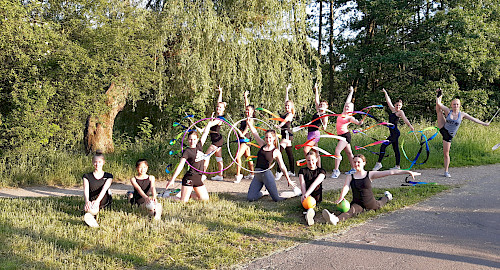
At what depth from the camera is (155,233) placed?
545 cm

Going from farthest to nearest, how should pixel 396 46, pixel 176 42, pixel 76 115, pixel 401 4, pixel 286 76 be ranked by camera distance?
pixel 396 46 < pixel 401 4 < pixel 286 76 < pixel 176 42 < pixel 76 115

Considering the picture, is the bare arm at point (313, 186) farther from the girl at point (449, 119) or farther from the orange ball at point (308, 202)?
the girl at point (449, 119)

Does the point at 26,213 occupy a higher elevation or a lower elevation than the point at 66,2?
lower

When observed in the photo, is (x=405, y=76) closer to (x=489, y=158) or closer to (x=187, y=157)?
(x=489, y=158)

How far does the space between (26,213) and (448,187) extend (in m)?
8.70

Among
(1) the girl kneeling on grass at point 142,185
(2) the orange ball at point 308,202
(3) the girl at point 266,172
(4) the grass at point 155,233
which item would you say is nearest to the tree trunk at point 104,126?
(4) the grass at point 155,233

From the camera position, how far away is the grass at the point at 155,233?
179 inches

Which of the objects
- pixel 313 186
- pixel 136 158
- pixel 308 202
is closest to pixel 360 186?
pixel 313 186

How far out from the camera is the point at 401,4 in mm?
25453

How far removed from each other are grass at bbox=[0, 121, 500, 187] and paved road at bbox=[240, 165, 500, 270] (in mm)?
5231

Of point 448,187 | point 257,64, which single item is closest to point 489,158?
point 448,187

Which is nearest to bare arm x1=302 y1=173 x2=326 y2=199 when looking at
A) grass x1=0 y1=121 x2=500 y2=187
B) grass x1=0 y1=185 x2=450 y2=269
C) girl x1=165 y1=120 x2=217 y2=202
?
grass x1=0 y1=185 x2=450 y2=269

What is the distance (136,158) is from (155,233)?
22.6 feet

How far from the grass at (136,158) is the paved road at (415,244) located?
523cm
